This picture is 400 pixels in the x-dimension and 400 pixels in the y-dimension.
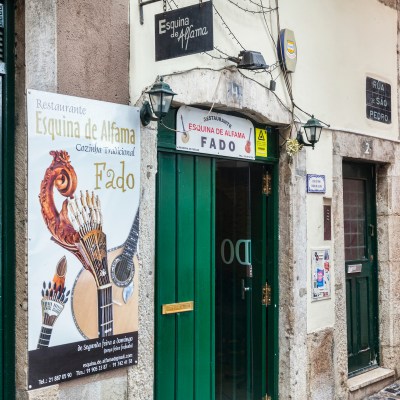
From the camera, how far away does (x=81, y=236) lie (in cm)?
379

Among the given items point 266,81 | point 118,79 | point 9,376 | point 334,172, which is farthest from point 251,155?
point 9,376

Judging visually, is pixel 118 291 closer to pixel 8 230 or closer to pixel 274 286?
pixel 8 230

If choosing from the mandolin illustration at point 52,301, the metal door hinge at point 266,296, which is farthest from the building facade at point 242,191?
the mandolin illustration at point 52,301

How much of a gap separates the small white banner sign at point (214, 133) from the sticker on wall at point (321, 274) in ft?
3.82

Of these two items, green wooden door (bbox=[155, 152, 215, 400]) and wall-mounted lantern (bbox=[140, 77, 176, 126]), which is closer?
wall-mounted lantern (bbox=[140, 77, 176, 126])

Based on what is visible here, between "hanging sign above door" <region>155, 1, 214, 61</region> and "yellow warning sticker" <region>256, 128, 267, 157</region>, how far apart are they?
4.89 feet

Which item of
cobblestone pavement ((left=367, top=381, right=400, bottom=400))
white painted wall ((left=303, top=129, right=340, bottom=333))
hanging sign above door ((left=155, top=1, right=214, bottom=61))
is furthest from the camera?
cobblestone pavement ((left=367, top=381, right=400, bottom=400))

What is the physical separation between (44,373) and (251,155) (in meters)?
2.56

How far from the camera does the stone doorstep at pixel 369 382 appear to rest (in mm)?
6176

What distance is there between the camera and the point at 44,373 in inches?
140

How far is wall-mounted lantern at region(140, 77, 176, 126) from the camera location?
3.95 m

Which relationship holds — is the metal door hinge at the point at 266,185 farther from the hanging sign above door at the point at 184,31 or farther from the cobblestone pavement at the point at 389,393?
the cobblestone pavement at the point at 389,393

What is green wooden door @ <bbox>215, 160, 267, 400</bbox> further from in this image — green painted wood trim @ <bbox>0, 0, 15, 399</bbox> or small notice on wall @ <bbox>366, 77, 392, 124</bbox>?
green painted wood trim @ <bbox>0, 0, 15, 399</bbox>

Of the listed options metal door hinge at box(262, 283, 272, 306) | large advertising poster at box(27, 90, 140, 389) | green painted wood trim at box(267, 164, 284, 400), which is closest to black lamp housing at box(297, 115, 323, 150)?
green painted wood trim at box(267, 164, 284, 400)
